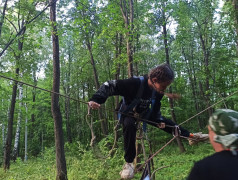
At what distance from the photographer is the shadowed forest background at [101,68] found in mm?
7398

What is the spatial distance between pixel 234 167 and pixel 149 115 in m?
2.24

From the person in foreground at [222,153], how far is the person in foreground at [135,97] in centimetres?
156

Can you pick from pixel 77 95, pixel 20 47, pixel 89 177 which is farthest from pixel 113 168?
pixel 77 95

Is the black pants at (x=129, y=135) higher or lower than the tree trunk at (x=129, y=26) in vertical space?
lower

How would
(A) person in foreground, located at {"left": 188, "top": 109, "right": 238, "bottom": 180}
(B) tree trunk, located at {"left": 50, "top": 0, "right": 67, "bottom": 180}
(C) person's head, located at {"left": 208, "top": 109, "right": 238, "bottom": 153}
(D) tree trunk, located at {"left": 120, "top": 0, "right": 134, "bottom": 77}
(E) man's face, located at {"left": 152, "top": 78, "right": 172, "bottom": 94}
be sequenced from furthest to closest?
1. (B) tree trunk, located at {"left": 50, "top": 0, "right": 67, "bottom": 180}
2. (D) tree trunk, located at {"left": 120, "top": 0, "right": 134, "bottom": 77}
3. (E) man's face, located at {"left": 152, "top": 78, "right": 172, "bottom": 94}
4. (C) person's head, located at {"left": 208, "top": 109, "right": 238, "bottom": 153}
5. (A) person in foreground, located at {"left": 188, "top": 109, "right": 238, "bottom": 180}

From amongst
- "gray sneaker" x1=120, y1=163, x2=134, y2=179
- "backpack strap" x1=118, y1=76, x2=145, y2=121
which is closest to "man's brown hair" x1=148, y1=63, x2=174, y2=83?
"backpack strap" x1=118, y1=76, x2=145, y2=121

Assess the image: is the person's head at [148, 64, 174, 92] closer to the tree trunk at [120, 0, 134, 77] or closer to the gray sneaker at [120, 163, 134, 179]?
the gray sneaker at [120, 163, 134, 179]

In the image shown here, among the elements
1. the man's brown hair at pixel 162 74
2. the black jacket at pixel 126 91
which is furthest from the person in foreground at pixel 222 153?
the black jacket at pixel 126 91

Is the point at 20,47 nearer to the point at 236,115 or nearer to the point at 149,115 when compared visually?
the point at 149,115

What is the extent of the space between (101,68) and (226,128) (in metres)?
18.5

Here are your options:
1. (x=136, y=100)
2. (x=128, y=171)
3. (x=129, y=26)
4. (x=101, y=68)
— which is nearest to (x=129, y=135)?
(x=136, y=100)

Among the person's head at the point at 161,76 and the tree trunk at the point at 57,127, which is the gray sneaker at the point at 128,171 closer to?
the person's head at the point at 161,76

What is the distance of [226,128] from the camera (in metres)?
1.50

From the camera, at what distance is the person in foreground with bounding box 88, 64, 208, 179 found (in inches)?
120
